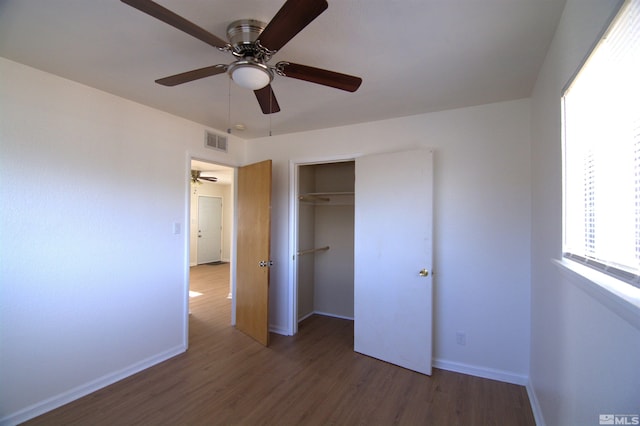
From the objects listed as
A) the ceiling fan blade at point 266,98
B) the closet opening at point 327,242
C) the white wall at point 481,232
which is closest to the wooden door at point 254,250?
the closet opening at point 327,242

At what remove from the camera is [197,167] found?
246 inches

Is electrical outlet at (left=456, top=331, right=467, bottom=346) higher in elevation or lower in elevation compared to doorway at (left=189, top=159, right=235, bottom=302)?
lower

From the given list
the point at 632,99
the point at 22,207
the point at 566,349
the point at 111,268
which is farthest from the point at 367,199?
the point at 22,207

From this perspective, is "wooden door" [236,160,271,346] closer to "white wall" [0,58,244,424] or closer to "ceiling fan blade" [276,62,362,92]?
"white wall" [0,58,244,424]

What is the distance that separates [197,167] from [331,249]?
3.86 metres

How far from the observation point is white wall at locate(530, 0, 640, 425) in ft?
2.79

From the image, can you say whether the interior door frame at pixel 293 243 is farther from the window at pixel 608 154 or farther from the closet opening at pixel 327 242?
the window at pixel 608 154

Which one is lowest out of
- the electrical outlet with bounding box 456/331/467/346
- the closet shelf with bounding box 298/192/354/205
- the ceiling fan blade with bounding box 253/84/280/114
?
the electrical outlet with bounding box 456/331/467/346

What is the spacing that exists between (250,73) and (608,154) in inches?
62.7

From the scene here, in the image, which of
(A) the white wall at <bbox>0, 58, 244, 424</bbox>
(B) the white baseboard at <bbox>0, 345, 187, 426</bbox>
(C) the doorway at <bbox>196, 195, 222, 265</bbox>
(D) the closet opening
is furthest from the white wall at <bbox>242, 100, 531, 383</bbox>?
(C) the doorway at <bbox>196, 195, 222, 265</bbox>

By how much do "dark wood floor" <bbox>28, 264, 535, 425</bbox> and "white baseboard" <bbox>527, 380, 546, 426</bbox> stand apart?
0.04 metres

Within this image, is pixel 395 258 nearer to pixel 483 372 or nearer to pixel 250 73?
pixel 483 372

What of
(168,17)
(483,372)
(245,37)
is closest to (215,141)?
(245,37)

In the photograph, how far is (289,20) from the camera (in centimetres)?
116
